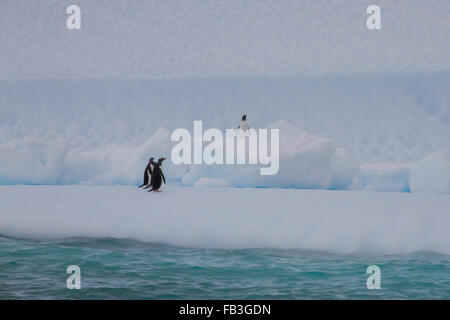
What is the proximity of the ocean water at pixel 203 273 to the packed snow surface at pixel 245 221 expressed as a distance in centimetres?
16

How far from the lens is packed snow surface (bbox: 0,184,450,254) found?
5.69 m

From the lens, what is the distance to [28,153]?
34.8 ft

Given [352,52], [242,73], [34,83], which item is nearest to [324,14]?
[352,52]

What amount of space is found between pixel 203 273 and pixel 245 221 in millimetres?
1293

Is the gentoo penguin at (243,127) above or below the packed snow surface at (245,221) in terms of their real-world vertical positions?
above

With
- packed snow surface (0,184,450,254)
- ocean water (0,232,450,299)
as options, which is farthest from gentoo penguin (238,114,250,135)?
ocean water (0,232,450,299)

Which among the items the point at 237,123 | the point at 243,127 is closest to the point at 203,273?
the point at 243,127

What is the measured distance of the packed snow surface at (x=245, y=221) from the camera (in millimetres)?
5688

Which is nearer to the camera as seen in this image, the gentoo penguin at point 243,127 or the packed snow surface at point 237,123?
the gentoo penguin at point 243,127

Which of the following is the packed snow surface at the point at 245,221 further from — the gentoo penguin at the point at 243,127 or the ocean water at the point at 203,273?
the gentoo penguin at the point at 243,127

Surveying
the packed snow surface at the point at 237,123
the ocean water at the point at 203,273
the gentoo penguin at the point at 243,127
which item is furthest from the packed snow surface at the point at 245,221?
the gentoo penguin at the point at 243,127

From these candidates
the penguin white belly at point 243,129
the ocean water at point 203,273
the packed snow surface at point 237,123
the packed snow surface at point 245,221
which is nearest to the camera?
the ocean water at point 203,273

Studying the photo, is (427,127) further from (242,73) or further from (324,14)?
(242,73)

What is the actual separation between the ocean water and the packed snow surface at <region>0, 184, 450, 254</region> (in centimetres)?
16
